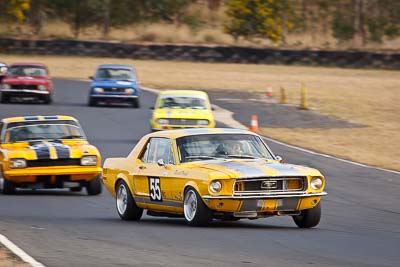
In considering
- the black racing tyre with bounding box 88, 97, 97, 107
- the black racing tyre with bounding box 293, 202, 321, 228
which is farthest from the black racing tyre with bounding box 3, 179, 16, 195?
the black racing tyre with bounding box 88, 97, 97, 107

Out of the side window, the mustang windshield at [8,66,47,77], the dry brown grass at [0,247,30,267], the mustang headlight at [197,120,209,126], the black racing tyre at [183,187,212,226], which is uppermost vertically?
the side window

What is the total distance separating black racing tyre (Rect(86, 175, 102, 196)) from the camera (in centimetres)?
1794

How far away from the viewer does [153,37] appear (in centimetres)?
6850

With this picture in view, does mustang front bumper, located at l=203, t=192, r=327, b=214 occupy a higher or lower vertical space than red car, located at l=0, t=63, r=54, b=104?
higher

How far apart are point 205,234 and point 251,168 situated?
3.59 ft

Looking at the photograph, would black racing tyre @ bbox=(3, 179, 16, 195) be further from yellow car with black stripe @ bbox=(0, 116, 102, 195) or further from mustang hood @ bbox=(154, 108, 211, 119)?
mustang hood @ bbox=(154, 108, 211, 119)

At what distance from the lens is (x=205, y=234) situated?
452 inches

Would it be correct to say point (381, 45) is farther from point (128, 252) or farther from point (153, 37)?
point (128, 252)

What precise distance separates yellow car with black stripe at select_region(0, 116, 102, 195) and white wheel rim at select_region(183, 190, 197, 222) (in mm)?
5620

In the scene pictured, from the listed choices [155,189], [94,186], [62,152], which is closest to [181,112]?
[94,186]

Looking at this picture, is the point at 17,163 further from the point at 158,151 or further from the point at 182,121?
the point at 182,121

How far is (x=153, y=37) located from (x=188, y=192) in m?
56.7

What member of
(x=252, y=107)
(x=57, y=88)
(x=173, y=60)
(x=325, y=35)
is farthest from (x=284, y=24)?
(x=252, y=107)

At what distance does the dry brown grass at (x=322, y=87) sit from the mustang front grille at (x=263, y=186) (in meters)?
11.3
